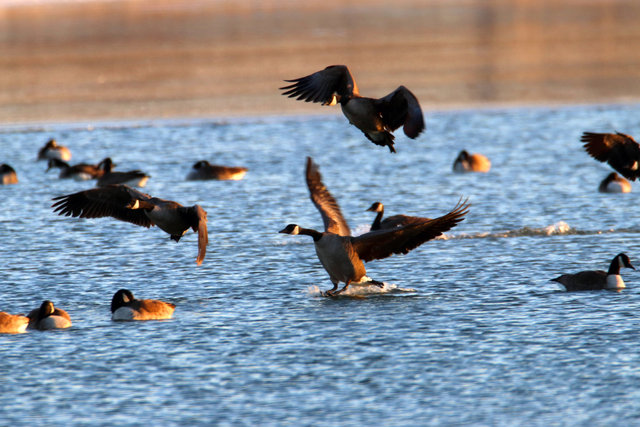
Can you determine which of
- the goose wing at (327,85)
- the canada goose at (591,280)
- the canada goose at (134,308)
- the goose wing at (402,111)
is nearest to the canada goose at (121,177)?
the canada goose at (134,308)

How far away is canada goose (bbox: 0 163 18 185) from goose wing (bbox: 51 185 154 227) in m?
8.77

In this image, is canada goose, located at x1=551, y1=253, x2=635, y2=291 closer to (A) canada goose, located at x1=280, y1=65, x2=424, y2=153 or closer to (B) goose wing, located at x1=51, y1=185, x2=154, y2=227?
(A) canada goose, located at x1=280, y1=65, x2=424, y2=153

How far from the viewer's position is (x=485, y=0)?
265 feet

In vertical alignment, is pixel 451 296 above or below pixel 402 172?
below

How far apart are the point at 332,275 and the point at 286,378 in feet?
10.6

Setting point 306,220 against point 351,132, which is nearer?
point 306,220

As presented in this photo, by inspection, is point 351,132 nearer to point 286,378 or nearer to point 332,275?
point 332,275

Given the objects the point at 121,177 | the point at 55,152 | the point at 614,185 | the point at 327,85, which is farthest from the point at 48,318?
the point at 55,152

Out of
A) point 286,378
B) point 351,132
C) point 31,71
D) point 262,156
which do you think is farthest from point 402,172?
point 31,71

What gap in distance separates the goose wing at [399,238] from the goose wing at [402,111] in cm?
149

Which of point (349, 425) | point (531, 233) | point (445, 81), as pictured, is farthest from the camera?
point (445, 81)

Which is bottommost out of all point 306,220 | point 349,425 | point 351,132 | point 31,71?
point 349,425

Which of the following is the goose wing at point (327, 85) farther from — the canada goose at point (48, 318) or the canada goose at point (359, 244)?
the canada goose at point (48, 318)

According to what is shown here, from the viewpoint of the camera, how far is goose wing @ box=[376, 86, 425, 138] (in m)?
10.1
